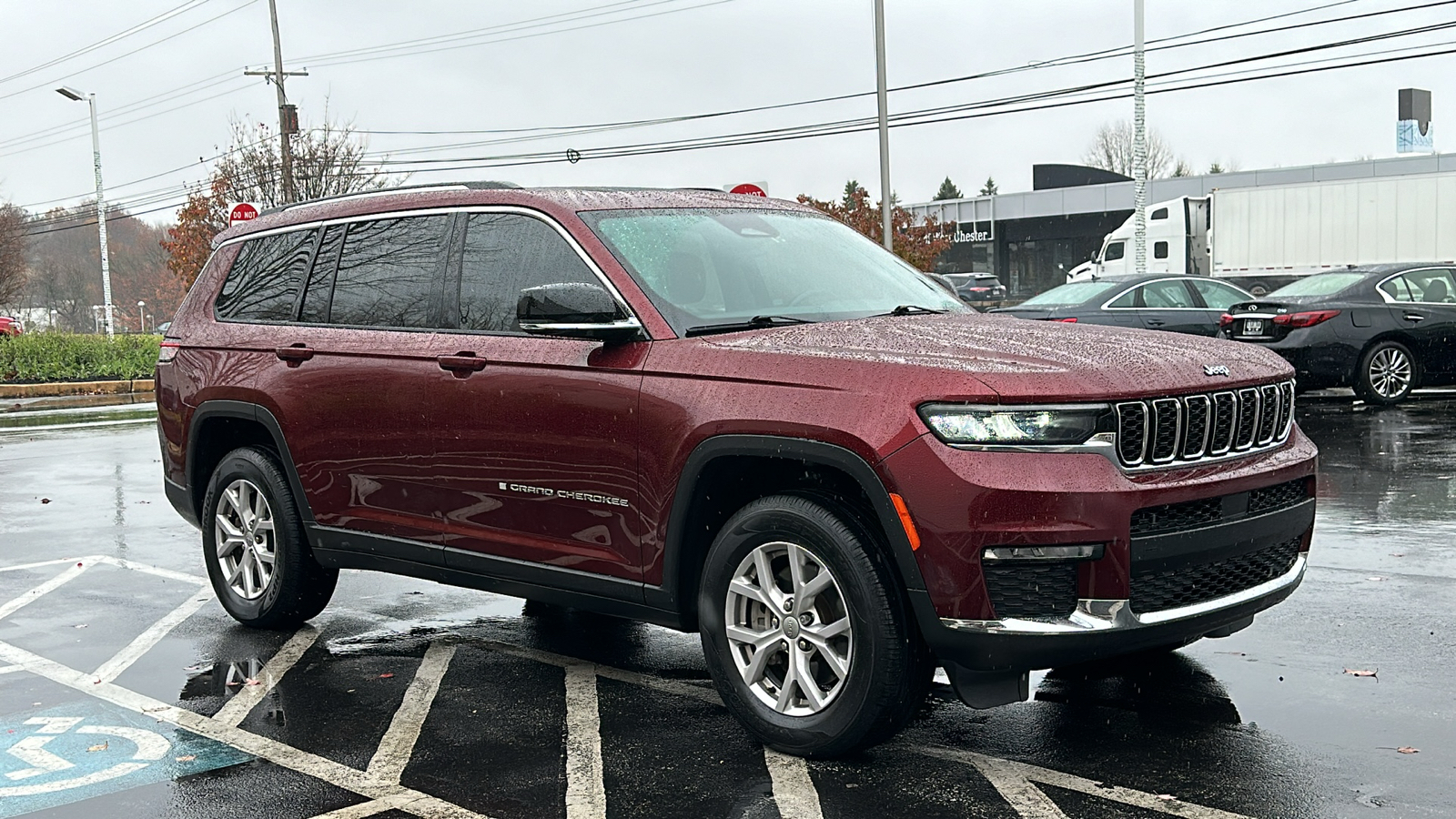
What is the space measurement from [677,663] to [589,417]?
1393 mm

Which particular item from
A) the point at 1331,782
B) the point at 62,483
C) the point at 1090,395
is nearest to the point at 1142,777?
the point at 1331,782

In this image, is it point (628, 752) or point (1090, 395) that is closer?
point (1090, 395)

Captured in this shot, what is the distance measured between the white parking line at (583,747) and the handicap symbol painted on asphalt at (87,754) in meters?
1.12

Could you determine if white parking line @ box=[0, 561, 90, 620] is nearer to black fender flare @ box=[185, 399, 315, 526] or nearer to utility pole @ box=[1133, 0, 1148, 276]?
black fender flare @ box=[185, 399, 315, 526]

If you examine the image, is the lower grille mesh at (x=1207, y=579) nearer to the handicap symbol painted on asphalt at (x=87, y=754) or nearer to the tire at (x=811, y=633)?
the tire at (x=811, y=633)

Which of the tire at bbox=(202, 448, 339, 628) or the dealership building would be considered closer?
the tire at bbox=(202, 448, 339, 628)

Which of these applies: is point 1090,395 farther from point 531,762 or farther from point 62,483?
point 62,483

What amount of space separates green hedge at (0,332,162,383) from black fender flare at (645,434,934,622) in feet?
86.9

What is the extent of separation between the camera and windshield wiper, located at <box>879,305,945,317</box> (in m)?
5.52

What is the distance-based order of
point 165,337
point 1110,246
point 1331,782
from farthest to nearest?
point 1110,246 → point 165,337 → point 1331,782

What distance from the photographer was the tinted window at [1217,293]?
1680cm

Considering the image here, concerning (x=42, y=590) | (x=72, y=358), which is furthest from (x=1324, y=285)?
(x=72, y=358)

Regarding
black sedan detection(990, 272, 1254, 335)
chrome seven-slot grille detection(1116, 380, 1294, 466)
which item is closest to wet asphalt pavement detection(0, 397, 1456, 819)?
chrome seven-slot grille detection(1116, 380, 1294, 466)

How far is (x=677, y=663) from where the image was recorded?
6.01 metres
